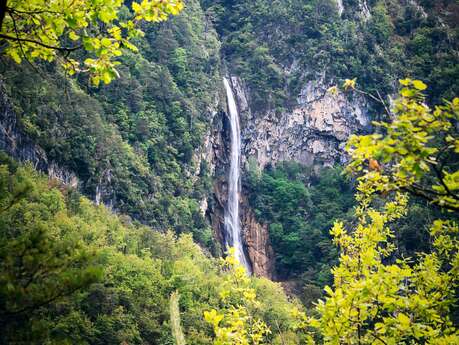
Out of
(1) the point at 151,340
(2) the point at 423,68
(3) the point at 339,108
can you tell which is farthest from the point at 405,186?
(2) the point at 423,68

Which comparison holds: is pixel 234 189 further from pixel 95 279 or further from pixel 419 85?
pixel 419 85

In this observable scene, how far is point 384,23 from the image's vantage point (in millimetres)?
52344

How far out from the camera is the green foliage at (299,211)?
41.4m

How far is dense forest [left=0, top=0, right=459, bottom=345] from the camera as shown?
11.9 ft

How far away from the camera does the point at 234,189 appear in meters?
40.3

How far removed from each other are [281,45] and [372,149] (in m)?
50.2

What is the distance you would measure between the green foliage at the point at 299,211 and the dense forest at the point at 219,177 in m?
0.18

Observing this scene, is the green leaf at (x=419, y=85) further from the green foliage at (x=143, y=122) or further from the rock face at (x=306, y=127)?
the rock face at (x=306, y=127)

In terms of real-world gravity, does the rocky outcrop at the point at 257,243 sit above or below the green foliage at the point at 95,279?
above

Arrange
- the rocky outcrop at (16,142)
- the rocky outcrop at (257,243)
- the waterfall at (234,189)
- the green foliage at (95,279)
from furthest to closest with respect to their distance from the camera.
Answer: the rocky outcrop at (257,243) < the waterfall at (234,189) < the rocky outcrop at (16,142) < the green foliage at (95,279)

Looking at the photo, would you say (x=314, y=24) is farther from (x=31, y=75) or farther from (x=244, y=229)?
(x=31, y=75)


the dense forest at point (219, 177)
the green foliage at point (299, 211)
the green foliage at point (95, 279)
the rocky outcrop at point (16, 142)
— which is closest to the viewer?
the green foliage at point (95, 279)

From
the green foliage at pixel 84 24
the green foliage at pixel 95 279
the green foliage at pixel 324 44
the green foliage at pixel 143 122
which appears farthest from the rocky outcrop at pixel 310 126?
the green foliage at pixel 84 24

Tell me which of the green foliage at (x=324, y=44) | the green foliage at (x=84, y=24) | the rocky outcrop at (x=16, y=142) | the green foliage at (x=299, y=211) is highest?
the green foliage at (x=324, y=44)
